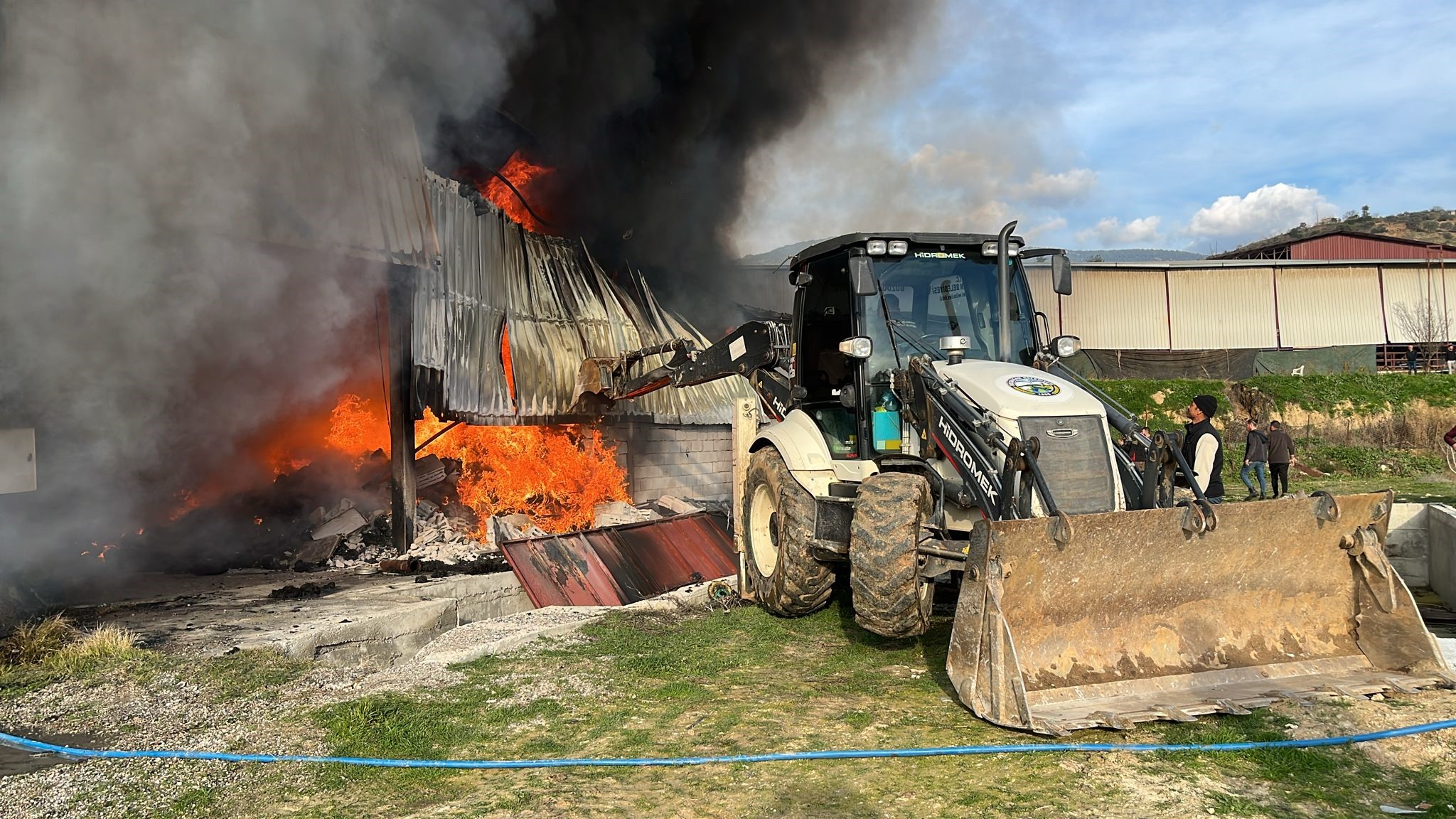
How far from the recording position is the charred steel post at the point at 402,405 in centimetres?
1080

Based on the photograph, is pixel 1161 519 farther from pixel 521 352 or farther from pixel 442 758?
pixel 521 352

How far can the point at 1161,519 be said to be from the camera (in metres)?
5.25

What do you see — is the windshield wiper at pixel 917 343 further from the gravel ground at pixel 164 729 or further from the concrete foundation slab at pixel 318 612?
the concrete foundation slab at pixel 318 612

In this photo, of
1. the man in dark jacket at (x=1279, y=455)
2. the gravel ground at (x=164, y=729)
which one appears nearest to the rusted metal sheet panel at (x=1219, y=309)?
the man in dark jacket at (x=1279, y=455)

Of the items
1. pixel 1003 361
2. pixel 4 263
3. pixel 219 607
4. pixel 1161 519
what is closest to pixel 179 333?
pixel 4 263

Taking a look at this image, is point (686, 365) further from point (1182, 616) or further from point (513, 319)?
point (1182, 616)

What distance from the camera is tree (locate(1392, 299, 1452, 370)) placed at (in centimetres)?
3058

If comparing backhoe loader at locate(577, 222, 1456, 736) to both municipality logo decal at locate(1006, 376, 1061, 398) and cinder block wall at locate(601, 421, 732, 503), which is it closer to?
municipality logo decal at locate(1006, 376, 1061, 398)

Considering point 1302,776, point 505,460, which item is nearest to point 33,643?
point 505,460

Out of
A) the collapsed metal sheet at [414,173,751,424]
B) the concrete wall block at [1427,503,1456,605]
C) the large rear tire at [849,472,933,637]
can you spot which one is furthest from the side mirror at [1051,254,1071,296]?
the collapsed metal sheet at [414,173,751,424]

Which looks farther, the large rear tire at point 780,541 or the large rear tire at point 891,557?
the large rear tire at point 780,541

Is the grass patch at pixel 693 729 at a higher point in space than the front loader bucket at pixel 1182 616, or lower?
lower

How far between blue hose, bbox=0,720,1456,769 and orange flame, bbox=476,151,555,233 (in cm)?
928

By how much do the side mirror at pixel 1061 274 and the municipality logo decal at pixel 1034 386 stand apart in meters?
Result: 0.83
